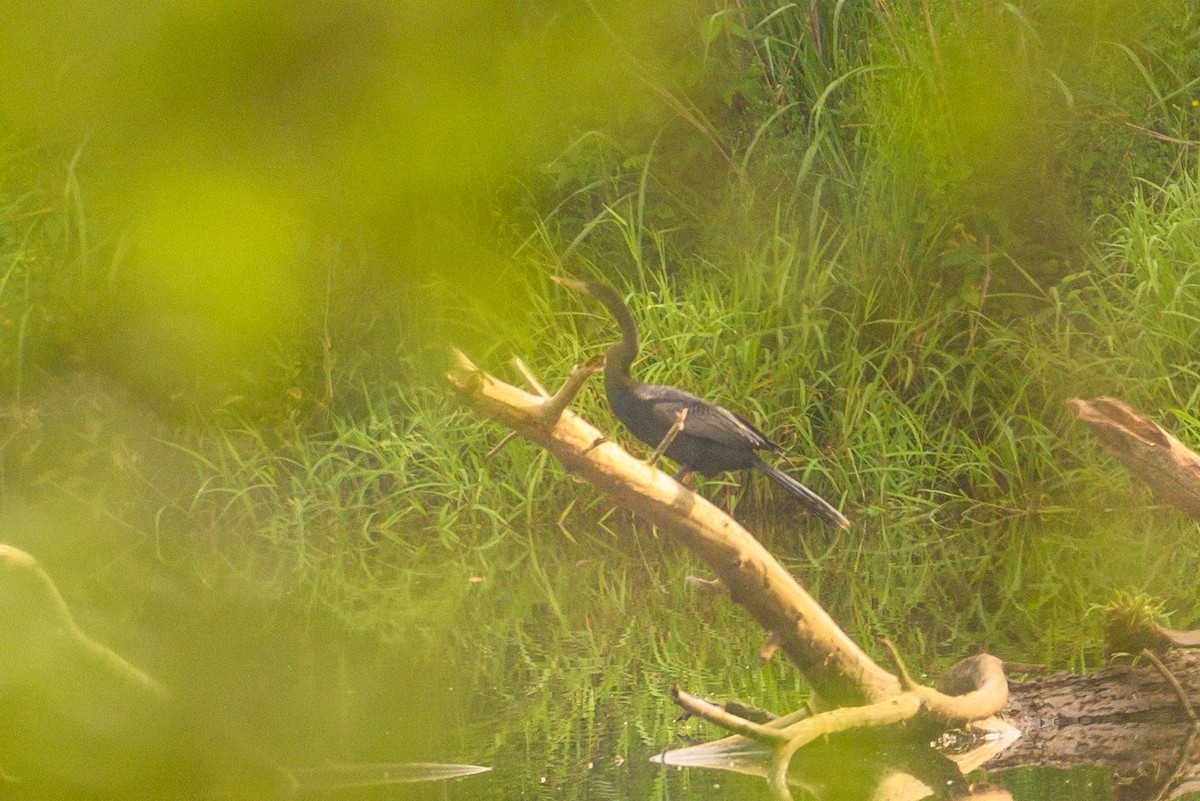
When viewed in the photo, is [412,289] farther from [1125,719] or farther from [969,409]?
[969,409]

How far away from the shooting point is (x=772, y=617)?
1.74 metres

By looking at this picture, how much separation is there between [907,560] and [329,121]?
3.12m

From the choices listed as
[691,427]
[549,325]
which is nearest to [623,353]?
[691,427]

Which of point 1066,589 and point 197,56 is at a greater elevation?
point 197,56

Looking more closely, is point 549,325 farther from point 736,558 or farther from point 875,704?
point 875,704

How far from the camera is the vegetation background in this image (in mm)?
323

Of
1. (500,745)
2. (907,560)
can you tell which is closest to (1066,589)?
(907,560)

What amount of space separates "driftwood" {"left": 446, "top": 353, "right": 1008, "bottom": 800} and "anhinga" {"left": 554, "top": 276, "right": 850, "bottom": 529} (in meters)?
0.80

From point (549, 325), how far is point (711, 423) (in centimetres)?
62

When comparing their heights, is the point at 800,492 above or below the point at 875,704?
below

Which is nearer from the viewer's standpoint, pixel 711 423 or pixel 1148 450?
pixel 1148 450

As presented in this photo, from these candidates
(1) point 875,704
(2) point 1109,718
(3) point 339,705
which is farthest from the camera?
(2) point 1109,718

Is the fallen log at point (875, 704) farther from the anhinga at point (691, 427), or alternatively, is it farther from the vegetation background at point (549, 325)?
the anhinga at point (691, 427)

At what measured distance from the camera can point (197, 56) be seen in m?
0.31
